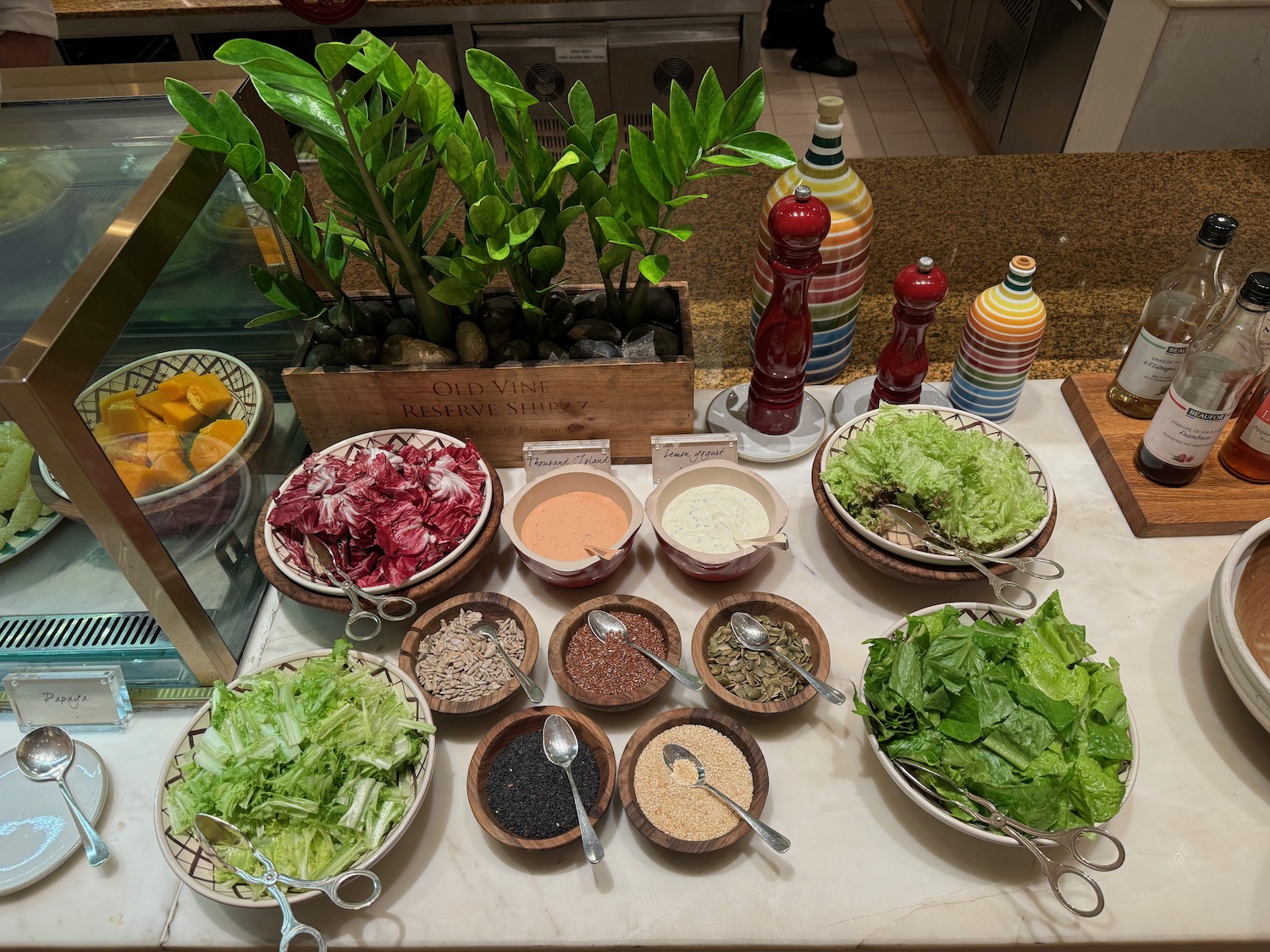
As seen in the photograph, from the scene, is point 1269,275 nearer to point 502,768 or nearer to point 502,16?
point 502,768

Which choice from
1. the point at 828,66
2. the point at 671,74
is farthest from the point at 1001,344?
the point at 828,66

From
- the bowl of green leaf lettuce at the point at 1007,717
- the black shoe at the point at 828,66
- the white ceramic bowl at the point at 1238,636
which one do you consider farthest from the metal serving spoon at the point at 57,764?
the black shoe at the point at 828,66

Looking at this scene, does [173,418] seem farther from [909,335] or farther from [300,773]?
[909,335]

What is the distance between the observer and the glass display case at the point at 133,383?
807 mm

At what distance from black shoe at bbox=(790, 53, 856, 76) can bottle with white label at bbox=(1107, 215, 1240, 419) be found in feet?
11.9

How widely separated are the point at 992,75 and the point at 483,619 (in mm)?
3597

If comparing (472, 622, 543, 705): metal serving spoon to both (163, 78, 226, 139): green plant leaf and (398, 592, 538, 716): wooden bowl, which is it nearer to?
(398, 592, 538, 716): wooden bowl

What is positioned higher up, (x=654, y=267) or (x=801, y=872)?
(x=654, y=267)

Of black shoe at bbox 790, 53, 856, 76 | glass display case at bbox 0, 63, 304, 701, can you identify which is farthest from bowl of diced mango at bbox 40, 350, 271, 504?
black shoe at bbox 790, 53, 856, 76

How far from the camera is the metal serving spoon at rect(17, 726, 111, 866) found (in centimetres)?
88

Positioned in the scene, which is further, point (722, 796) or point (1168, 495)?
point (1168, 495)

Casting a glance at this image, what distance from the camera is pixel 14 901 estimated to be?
0.86m

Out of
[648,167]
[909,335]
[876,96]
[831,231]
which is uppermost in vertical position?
[648,167]

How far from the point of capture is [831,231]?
115 cm
